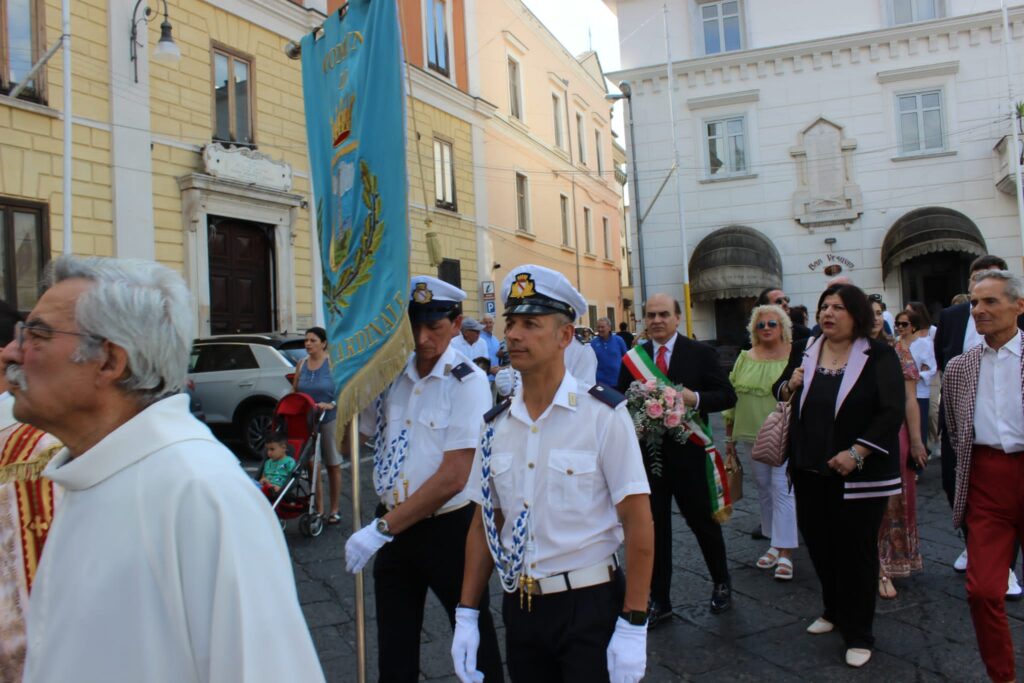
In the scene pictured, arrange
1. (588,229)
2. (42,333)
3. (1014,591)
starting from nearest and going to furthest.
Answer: (42,333)
(1014,591)
(588,229)

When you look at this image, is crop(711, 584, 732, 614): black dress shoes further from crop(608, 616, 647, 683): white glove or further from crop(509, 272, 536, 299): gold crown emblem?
crop(509, 272, 536, 299): gold crown emblem

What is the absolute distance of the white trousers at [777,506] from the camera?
5.12m

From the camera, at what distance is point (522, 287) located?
2461mm

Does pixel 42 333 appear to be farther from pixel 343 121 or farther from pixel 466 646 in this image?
pixel 343 121

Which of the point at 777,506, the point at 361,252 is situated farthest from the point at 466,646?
the point at 777,506

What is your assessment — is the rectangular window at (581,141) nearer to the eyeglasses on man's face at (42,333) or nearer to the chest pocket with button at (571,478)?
the chest pocket with button at (571,478)

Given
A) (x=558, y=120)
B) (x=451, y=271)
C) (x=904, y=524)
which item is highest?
(x=558, y=120)

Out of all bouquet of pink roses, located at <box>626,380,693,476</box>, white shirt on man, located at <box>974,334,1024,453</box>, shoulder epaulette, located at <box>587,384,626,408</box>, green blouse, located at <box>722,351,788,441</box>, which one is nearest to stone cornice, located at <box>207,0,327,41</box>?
green blouse, located at <box>722,351,788,441</box>

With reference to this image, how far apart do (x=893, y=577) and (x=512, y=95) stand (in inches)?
866

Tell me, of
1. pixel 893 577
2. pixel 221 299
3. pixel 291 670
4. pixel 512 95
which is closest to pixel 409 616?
pixel 291 670

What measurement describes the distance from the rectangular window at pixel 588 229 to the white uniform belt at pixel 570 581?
2849cm

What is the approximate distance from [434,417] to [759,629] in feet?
8.05

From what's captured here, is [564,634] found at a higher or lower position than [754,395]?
lower

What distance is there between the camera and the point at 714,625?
4.26 m
